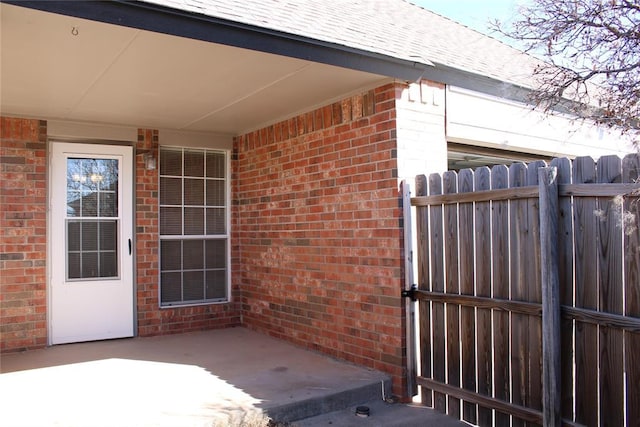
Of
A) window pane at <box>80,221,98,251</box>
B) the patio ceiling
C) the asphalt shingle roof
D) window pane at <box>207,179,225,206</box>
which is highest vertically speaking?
the asphalt shingle roof

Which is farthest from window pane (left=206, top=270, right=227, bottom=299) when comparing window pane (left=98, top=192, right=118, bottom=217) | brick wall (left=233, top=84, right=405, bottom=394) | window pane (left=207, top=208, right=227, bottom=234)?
window pane (left=98, top=192, right=118, bottom=217)

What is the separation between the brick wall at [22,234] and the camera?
19.5ft

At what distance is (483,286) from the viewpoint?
409 centimetres

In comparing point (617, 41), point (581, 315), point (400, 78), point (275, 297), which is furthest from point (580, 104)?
point (275, 297)

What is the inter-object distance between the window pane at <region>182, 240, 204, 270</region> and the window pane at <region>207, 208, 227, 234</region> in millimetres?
244

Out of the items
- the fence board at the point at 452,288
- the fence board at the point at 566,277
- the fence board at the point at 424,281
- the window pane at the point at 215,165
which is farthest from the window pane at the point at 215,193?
the fence board at the point at 566,277

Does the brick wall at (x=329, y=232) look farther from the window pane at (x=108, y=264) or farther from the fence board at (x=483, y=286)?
the window pane at (x=108, y=264)

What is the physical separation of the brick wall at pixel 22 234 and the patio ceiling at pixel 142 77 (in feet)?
1.08

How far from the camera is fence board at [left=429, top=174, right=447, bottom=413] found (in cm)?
443

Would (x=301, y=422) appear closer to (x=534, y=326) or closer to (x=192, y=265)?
(x=534, y=326)

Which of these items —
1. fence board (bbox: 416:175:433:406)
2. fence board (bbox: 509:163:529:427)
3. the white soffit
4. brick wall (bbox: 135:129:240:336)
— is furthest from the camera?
brick wall (bbox: 135:129:240:336)

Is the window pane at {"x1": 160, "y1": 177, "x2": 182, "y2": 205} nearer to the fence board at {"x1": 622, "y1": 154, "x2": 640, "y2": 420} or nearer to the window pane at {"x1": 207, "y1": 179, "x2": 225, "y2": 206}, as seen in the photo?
the window pane at {"x1": 207, "y1": 179, "x2": 225, "y2": 206}

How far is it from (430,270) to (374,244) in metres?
0.63

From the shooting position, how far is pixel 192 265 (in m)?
7.21
